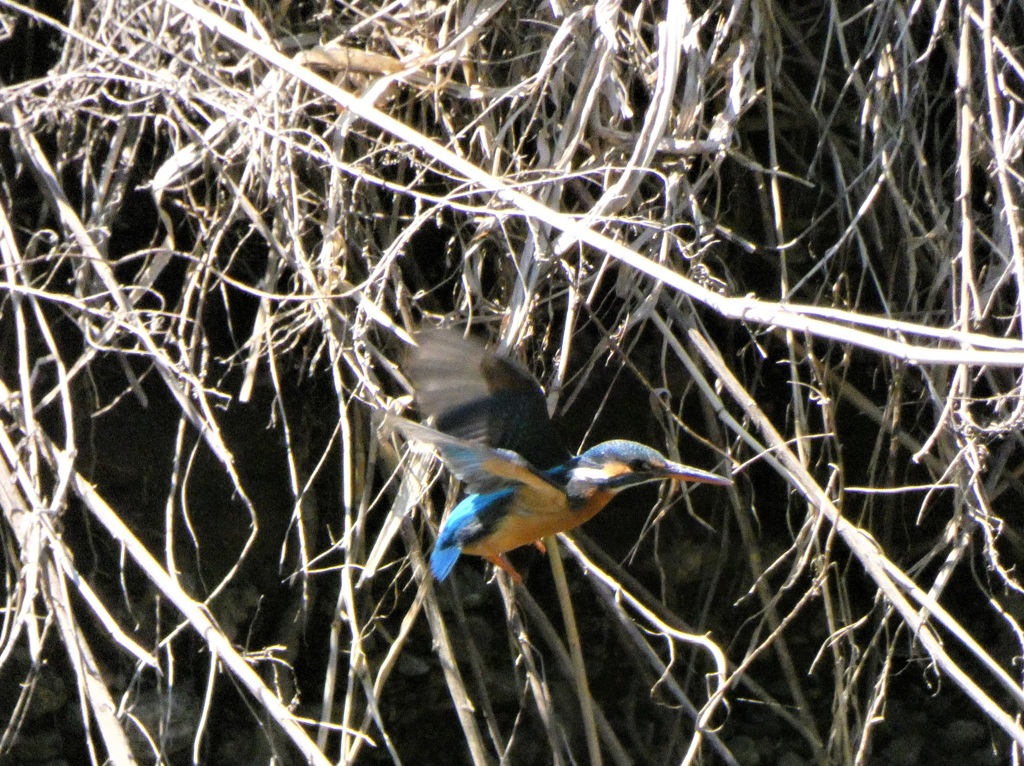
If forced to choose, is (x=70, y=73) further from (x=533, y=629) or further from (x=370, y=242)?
(x=533, y=629)

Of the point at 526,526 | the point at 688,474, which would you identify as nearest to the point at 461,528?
the point at 526,526

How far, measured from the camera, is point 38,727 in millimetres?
2391

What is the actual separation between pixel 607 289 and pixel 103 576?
1054mm

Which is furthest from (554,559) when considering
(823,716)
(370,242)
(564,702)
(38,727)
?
(823,716)

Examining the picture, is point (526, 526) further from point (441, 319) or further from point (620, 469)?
point (441, 319)

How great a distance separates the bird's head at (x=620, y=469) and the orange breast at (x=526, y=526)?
0.10 ft

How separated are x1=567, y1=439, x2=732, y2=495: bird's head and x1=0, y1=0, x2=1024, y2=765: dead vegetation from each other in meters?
0.07

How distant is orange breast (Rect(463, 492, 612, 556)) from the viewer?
197 cm

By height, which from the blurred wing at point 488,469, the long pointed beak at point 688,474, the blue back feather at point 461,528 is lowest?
the blue back feather at point 461,528

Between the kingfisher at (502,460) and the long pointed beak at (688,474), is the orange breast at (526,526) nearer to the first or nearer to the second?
the kingfisher at (502,460)

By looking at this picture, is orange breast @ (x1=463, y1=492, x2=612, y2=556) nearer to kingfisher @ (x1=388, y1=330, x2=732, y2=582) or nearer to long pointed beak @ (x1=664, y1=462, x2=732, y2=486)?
kingfisher @ (x1=388, y1=330, x2=732, y2=582)

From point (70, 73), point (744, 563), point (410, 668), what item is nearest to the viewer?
point (70, 73)

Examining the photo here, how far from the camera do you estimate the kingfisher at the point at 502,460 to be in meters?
1.80

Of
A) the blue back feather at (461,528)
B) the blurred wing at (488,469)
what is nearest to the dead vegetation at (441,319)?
the blue back feather at (461,528)
